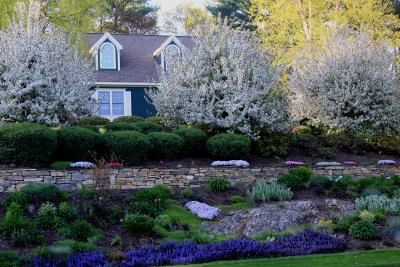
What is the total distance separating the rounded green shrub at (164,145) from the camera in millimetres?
12789

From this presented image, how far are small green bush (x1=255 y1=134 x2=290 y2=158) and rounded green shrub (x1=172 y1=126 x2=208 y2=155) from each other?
150 cm

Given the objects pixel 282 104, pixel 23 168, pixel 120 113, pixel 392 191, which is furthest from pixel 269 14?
pixel 23 168

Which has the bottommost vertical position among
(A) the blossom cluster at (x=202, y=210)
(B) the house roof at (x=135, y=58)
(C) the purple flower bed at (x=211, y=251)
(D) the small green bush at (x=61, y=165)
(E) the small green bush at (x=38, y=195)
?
(C) the purple flower bed at (x=211, y=251)

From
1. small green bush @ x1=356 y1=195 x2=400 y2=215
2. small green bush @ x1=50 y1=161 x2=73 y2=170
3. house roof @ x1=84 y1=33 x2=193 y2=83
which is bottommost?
small green bush @ x1=356 y1=195 x2=400 y2=215

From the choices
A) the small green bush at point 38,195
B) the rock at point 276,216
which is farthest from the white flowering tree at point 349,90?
the small green bush at point 38,195

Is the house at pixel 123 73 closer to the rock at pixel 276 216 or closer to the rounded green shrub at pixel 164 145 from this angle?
the rounded green shrub at pixel 164 145

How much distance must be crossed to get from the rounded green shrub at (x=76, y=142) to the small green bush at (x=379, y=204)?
5.33 metres

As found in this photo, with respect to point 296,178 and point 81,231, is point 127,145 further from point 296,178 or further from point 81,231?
point 81,231

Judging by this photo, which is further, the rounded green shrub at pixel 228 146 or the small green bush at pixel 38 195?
the rounded green shrub at pixel 228 146

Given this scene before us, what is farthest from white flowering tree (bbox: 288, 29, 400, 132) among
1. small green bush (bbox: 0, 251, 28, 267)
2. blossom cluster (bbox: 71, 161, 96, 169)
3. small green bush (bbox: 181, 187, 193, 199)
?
small green bush (bbox: 0, 251, 28, 267)

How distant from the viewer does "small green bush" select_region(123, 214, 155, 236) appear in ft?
28.6

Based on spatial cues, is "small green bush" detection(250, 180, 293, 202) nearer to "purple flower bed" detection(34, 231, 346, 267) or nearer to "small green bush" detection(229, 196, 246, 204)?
"small green bush" detection(229, 196, 246, 204)

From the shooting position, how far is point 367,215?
9297mm

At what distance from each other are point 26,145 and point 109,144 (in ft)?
5.58
